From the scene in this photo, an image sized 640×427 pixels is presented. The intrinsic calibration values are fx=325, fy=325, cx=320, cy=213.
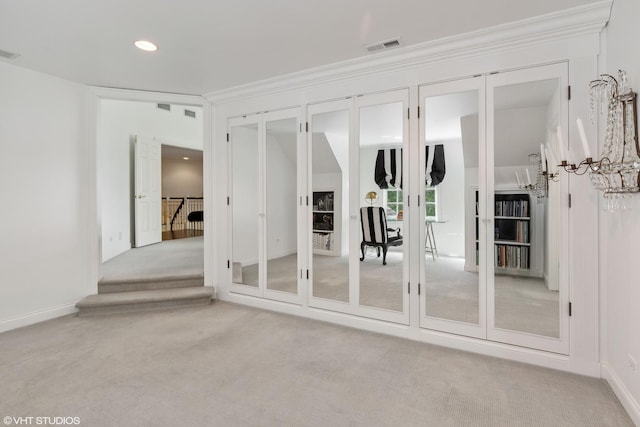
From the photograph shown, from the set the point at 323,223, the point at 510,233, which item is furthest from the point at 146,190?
the point at 510,233

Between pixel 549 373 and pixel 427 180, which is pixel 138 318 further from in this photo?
pixel 549 373

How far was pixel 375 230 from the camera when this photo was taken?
3.27 m

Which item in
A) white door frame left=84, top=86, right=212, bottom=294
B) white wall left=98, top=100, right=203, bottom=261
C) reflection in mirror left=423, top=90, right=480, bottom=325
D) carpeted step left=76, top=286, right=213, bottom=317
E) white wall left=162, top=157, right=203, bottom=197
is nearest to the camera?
reflection in mirror left=423, top=90, right=480, bottom=325

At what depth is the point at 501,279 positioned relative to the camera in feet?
8.70

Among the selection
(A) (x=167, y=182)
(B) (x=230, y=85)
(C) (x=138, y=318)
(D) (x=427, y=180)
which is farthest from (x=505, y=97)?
(A) (x=167, y=182)

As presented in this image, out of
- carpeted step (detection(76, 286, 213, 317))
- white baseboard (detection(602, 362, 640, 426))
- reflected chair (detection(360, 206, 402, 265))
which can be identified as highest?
reflected chair (detection(360, 206, 402, 265))

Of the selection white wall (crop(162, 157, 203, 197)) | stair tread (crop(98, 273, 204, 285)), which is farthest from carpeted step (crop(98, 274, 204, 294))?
white wall (crop(162, 157, 203, 197))

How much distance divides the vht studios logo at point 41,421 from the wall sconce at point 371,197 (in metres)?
2.68

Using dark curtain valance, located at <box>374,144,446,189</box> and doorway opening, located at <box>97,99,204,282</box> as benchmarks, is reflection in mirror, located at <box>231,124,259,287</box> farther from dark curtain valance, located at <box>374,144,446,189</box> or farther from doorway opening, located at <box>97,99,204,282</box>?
dark curtain valance, located at <box>374,144,446,189</box>

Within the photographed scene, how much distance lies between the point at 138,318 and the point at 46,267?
114 cm

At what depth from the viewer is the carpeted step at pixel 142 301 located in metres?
3.59

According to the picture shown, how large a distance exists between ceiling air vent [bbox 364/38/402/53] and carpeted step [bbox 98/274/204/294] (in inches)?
132

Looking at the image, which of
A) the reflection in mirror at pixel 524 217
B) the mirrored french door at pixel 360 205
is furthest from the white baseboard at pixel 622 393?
the mirrored french door at pixel 360 205

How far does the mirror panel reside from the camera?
307 centimetres
